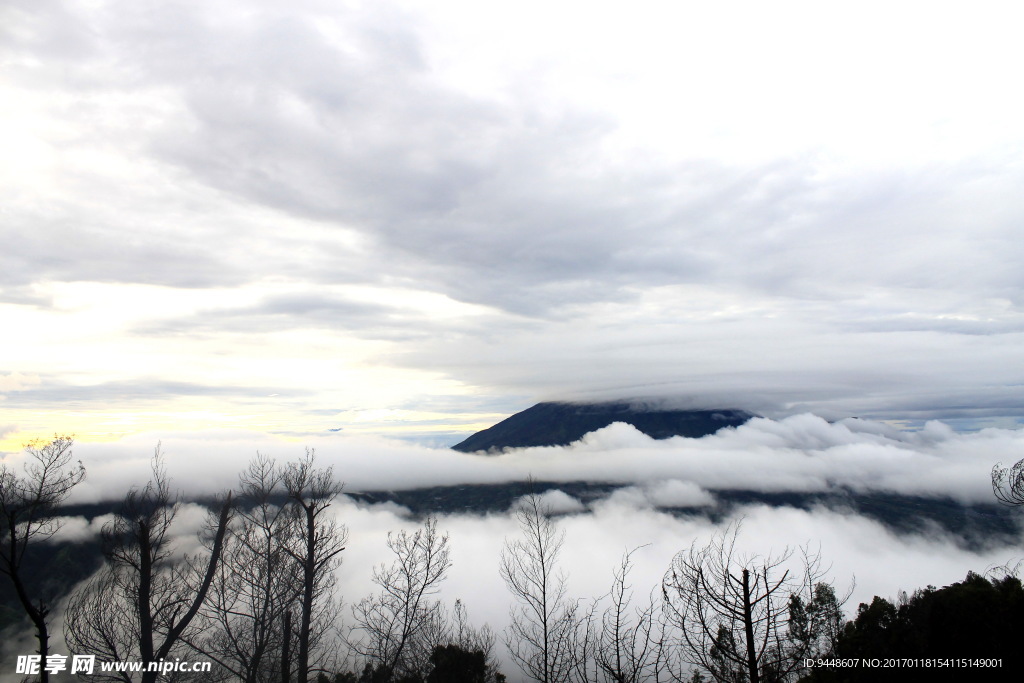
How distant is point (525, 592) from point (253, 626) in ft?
35.5

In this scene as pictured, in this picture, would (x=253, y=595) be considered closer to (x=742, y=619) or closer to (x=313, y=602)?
(x=313, y=602)

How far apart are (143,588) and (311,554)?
229 inches

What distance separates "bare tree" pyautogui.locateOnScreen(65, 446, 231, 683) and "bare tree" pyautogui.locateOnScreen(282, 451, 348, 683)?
3.28m

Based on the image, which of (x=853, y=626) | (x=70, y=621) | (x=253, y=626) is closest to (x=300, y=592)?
(x=253, y=626)

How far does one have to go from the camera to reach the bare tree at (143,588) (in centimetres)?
1802

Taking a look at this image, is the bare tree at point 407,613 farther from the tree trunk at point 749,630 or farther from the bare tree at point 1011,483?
the bare tree at point 1011,483

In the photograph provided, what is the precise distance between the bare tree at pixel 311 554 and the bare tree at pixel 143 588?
3284mm

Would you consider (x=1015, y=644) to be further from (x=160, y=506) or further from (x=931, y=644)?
(x=160, y=506)

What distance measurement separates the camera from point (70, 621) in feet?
62.2

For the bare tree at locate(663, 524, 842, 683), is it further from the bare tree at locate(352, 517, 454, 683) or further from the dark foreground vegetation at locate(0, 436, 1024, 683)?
the bare tree at locate(352, 517, 454, 683)

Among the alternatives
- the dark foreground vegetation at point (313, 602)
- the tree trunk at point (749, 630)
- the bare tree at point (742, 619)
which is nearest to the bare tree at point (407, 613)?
the dark foreground vegetation at point (313, 602)

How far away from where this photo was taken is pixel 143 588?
58.7ft

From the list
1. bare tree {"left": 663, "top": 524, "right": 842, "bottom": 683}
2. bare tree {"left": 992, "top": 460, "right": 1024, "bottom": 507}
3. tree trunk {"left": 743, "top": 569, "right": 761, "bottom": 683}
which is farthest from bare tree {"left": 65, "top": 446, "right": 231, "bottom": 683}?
bare tree {"left": 992, "top": 460, "right": 1024, "bottom": 507}

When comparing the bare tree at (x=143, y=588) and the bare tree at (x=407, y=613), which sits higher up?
the bare tree at (x=143, y=588)
